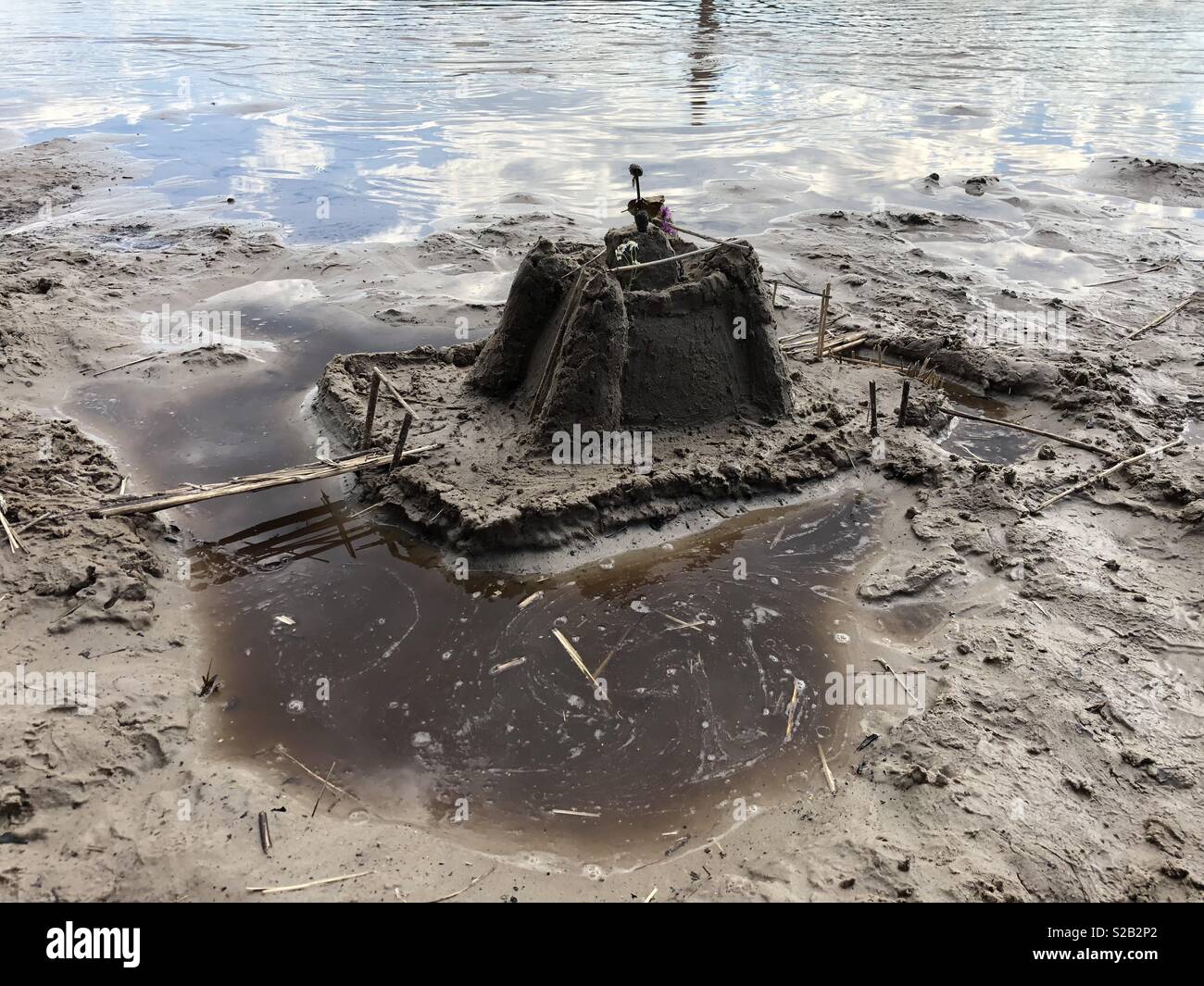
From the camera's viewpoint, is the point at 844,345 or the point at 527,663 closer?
the point at 527,663

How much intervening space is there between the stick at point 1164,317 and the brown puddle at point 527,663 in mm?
4008

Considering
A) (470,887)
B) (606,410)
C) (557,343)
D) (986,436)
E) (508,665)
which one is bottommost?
(470,887)

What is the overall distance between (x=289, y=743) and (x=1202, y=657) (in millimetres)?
4713

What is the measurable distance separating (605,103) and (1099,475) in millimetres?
13118

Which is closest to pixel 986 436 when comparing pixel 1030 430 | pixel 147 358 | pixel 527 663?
pixel 1030 430

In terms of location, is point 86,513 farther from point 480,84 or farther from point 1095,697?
point 480,84

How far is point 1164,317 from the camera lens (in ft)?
27.4

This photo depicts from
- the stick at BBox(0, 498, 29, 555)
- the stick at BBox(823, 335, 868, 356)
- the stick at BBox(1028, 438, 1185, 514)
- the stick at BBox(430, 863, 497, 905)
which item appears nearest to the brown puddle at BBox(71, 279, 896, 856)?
the stick at BBox(430, 863, 497, 905)

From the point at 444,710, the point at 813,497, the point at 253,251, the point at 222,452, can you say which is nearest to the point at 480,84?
the point at 253,251

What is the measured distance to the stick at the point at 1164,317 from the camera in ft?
26.5

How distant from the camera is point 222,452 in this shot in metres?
6.56

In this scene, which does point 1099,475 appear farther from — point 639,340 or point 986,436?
point 639,340

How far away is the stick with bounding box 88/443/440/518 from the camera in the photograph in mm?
5332

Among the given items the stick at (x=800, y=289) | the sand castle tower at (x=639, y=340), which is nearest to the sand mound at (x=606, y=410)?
the sand castle tower at (x=639, y=340)
